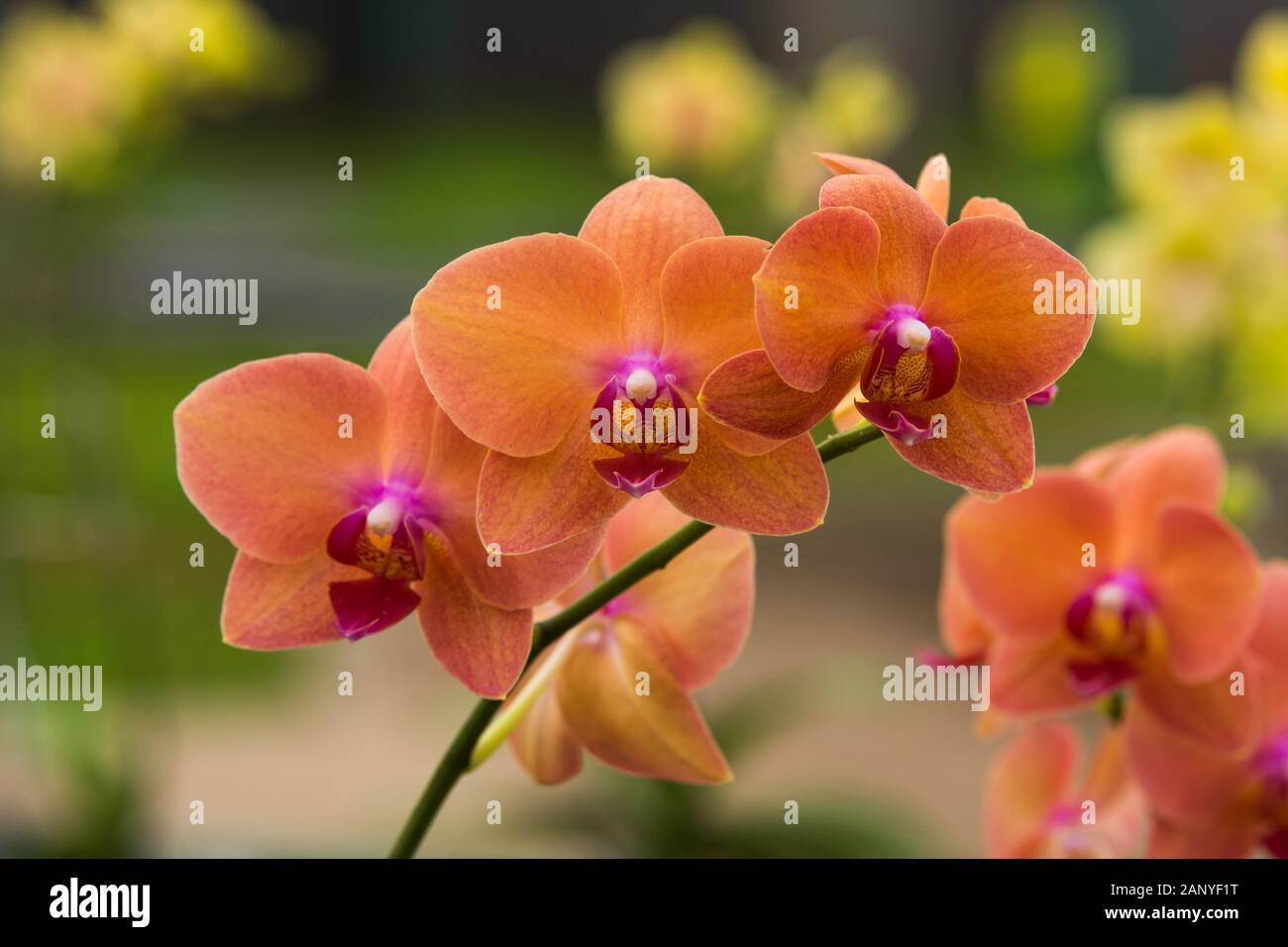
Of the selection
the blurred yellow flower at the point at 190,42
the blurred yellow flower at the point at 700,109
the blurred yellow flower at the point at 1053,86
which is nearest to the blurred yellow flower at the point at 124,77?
the blurred yellow flower at the point at 190,42

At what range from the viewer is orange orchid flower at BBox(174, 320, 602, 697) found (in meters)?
0.29

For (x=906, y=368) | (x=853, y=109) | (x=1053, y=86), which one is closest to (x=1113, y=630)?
(x=906, y=368)

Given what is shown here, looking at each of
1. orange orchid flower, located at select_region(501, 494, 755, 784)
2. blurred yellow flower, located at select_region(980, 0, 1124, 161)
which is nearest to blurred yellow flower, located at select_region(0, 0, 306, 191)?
orange orchid flower, located at select_region(501, 494, 755, 784)

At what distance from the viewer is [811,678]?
103cm

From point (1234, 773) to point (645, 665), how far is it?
0.18 meters

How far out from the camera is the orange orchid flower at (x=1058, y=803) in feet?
1.35

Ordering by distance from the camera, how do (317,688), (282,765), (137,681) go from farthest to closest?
(317,688)
(282,765)
(137,681)

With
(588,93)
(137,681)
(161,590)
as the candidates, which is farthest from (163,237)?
(137,681)

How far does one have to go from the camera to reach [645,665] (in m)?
0.33

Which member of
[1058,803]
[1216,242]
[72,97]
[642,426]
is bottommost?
[1058,803]

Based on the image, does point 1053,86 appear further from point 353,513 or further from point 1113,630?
point 353,513

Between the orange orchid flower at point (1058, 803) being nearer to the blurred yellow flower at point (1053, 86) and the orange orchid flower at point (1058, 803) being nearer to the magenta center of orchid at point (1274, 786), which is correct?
the magenta center of orchid at point (1274, 786)
